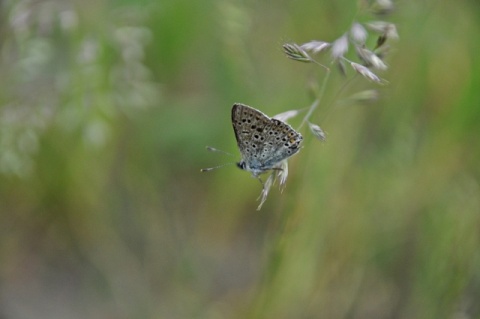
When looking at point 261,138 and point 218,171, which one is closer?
point 261,138

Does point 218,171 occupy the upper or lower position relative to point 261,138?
lower

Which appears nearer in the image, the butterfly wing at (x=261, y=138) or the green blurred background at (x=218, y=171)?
the butterfly wing at (x=261, y=138)

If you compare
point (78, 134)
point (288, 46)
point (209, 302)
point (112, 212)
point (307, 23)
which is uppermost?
point (288, 46)

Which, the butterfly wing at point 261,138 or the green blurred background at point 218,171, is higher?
the butterfly wing at point 261,138

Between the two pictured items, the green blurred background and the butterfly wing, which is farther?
the green blurred background

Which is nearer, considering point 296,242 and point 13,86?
point 296,242

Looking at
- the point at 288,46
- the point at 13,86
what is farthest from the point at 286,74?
the point at 288,46

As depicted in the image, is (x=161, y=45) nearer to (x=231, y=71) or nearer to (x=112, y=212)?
Answer: (x=231, y=71)

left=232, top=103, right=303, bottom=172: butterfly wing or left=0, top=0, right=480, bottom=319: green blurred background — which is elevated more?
left=232, top=103, right=303, bottom=172: butterfly wing
